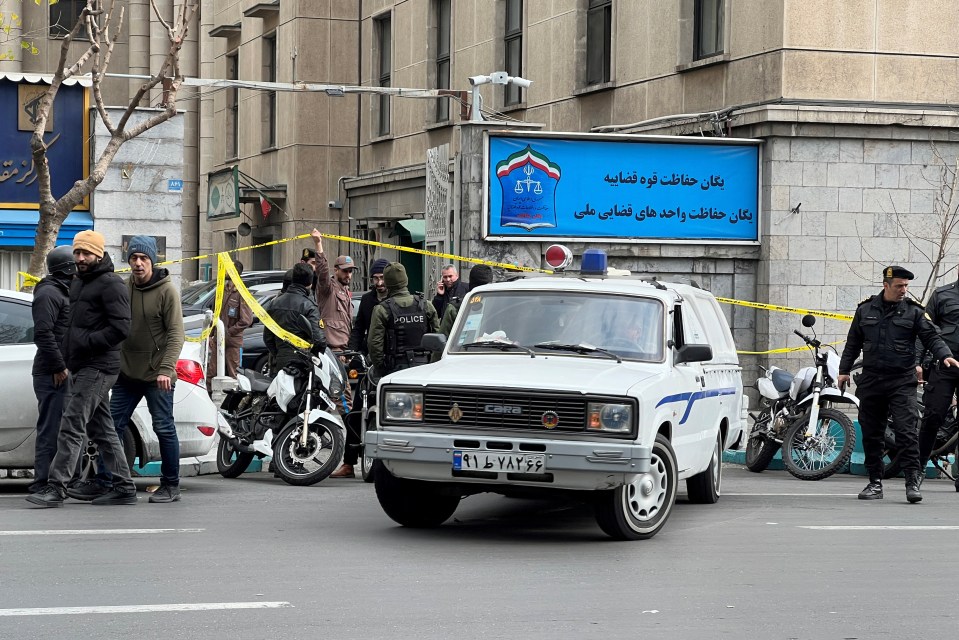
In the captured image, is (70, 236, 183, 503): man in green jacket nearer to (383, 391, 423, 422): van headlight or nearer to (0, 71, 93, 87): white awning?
(383, 391, 423, 422): van headlight

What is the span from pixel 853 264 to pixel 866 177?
3.97ft

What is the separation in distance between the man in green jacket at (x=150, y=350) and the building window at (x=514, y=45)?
59.5 ft

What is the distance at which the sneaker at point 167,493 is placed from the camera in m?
11.0

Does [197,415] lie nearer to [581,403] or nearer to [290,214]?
[581,403]

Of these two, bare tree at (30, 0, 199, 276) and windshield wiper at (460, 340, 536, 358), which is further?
bare tree at (30, 0, 199, 276)

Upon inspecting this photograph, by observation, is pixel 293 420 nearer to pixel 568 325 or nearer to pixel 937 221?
pixel 568 325

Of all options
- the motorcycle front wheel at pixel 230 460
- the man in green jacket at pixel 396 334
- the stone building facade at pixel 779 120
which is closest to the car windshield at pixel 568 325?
the man in green jacket at pixel 396 334

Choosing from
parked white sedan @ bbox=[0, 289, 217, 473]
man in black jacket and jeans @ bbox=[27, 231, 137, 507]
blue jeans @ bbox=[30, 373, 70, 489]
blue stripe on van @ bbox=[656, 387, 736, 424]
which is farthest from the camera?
parked white sedan @ bbox=[0, 289, 217, 473]

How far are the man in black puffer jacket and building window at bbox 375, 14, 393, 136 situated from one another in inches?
859

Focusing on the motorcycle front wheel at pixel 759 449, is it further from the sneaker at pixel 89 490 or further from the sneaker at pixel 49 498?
the sneaker at pixel 49 498

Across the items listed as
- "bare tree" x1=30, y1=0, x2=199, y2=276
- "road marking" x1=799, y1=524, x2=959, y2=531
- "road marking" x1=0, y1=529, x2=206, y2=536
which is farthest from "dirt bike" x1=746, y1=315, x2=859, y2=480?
"bare tree" x1=30, y1=0, x2=199, y2=276

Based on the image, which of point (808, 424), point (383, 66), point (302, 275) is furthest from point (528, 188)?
point (383, 66)

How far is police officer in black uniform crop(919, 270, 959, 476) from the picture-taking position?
41.9 ft

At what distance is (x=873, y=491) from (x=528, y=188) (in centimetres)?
964
